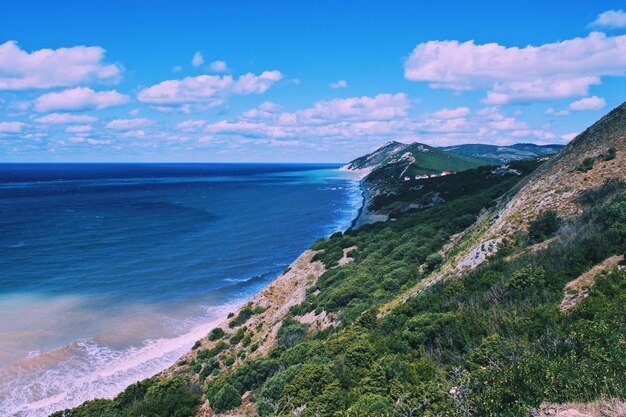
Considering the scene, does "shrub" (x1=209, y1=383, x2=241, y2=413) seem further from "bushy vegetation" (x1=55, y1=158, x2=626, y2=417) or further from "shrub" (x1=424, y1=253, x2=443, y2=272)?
"shrub" (x1=424, y1=253, x2=443, y2=272)

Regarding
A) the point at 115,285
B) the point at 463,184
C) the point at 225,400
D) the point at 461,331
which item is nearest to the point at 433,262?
the point at 461,331

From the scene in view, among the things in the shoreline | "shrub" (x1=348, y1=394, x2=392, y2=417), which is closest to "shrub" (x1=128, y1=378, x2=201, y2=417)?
the shoreline

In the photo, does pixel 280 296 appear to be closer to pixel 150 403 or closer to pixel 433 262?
pixel 433 262

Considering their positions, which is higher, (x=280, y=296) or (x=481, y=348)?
(x=481, y=348)

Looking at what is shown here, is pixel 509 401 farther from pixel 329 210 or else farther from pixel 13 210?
pixel 13 210

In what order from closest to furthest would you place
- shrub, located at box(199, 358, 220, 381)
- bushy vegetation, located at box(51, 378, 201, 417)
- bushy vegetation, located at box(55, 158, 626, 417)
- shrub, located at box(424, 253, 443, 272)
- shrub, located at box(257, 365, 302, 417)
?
bushy vegetation, located at box(55, 158, 626, 417) → shrub, located at box(257, 365, 302, 417) → bushy vegetation, located at box(51, 378, 201, 417) → shrub, located at box(199, 358, 220, 381) → shrub, located at box(424, 253, 443, 272)

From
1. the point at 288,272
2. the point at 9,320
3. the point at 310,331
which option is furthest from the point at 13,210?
the point at 310,331

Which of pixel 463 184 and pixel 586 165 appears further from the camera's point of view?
pixel 463 184
